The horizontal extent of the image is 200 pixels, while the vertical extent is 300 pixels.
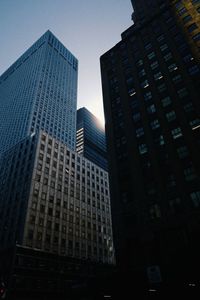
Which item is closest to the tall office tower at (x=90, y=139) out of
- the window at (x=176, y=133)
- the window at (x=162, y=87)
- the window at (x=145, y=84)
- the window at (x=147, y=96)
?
the window at (x=145, y=84)

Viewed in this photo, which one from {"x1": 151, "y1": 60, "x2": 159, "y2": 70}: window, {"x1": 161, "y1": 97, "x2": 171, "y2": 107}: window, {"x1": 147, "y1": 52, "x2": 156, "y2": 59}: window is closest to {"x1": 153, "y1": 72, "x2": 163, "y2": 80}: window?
{"x1": 151, "y1": 60, "x2": 159, "y2": 70}: window

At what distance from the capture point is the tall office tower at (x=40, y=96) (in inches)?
4580

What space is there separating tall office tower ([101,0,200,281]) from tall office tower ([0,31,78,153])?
63.6 m

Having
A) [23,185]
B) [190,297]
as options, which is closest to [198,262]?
[190,297]

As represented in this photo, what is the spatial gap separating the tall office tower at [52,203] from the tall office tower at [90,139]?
2769 inches

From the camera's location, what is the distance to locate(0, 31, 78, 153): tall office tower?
116 meters

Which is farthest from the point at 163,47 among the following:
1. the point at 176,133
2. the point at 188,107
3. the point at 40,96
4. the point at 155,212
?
the point at 40,96

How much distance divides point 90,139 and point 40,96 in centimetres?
5440

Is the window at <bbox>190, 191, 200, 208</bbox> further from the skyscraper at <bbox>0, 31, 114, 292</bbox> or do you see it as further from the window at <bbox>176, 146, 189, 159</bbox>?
the skyscraper at <bbox>0, 31, 114, 292</bbox>

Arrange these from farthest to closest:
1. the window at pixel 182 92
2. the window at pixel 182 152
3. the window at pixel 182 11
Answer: the window at pixel 182 11 < the window at pixel 182 92 < the window at pixel 182 152

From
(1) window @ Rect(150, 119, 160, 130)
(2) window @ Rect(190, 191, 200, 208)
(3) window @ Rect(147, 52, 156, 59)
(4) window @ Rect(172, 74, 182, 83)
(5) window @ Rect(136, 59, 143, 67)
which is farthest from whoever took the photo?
(5) window @ Rect(136, 59, 143, 67)

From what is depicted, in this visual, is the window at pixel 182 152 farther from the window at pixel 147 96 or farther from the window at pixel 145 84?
Result: the window at pixel 145 84

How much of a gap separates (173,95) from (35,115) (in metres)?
85.7

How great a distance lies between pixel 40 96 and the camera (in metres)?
128
